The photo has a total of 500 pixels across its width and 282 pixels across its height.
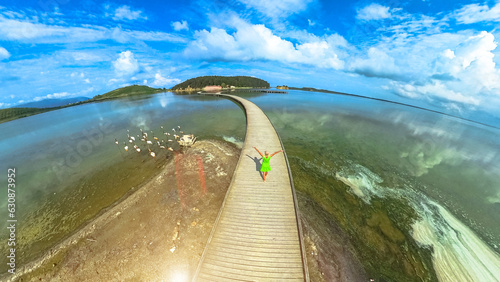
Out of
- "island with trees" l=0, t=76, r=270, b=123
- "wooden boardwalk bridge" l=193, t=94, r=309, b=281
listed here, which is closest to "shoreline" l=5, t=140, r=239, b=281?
"wooden boardwalk bridge" l=193, t=94, r=309, b=281

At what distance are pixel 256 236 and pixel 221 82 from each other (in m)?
151

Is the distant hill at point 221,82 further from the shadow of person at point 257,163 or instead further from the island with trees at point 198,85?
the shadow of person at point 257,163

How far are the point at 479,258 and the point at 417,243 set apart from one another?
3161 millimetres

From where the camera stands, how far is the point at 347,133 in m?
32.2

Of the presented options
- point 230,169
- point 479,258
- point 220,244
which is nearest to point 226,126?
point 230,169

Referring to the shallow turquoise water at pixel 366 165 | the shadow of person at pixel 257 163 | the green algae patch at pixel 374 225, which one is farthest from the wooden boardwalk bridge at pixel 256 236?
the shallow turquoise water at pixel 366 165

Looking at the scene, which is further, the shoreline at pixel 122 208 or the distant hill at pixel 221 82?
the distant hill at pixel 221 82

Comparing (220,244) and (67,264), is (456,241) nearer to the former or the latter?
(220,244)

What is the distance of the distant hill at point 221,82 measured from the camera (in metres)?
143

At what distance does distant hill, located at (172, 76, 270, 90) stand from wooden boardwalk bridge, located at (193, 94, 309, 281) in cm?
14180

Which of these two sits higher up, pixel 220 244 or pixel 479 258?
pixel 220 244

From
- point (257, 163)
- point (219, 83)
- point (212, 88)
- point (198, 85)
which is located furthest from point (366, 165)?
point (198, 85)

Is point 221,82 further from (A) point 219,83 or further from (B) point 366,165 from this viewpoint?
(B) point 366,165

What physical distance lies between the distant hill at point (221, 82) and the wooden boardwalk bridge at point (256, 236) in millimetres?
141795
